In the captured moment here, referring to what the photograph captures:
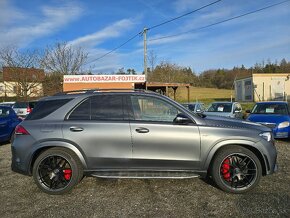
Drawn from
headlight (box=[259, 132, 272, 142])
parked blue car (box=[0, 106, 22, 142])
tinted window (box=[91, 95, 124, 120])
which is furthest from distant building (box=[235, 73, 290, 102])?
tinted window (box=[91, 95, 124, 120])

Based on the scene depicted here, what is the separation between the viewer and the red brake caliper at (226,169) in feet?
17.3

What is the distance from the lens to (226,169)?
5.30 metres

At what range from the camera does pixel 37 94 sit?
124ft

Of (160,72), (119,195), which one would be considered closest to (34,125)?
(119,195)

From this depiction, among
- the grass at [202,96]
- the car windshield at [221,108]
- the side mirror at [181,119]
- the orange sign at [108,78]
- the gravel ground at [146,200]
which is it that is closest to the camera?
the gravel ground at [146,200]

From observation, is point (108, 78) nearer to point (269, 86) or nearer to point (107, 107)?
point (107, 107)

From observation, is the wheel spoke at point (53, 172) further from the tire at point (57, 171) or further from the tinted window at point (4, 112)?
the tinted window at point (4, 112)

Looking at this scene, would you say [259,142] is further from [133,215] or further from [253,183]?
[133,215]

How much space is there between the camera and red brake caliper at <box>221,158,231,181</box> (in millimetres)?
5285

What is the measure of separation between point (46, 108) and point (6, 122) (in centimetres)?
609

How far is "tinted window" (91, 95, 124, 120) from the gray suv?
0.02 meters

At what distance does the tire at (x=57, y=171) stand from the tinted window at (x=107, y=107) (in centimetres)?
81

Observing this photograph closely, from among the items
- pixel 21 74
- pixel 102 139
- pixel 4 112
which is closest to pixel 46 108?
pixel 102 139

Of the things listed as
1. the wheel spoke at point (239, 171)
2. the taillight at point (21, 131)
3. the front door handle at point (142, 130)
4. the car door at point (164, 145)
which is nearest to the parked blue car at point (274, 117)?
the wheel spoke at point (239, 171)
